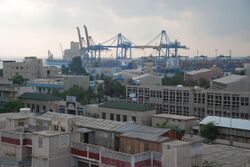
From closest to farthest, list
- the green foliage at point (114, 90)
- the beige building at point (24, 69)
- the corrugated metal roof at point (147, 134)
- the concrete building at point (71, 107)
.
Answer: the corrugated metal roof at point (147, 134), the concrete building at point (71, 107), the green foliage at point (114, 90), the beige building at point (24, 69)

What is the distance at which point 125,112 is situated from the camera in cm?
1599

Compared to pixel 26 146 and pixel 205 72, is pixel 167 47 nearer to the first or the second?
pixel 205 72

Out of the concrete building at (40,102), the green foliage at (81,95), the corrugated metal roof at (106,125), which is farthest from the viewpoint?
the green foliage at (81,95)

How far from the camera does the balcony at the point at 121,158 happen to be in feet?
24.6

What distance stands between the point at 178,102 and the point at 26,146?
39.2 ft

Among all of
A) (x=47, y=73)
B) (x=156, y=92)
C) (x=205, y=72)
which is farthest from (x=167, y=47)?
(x=156, y=92)

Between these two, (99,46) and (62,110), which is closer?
(62,110)

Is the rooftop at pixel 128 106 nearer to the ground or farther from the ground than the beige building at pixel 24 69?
nearer to the ground

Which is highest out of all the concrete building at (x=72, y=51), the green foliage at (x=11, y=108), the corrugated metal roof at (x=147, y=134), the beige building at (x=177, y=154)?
the concrete building at (x=72, y=51)

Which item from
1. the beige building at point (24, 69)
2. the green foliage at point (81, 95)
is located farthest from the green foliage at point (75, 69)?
the green foliage at point (81, 95)

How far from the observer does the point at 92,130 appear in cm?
957

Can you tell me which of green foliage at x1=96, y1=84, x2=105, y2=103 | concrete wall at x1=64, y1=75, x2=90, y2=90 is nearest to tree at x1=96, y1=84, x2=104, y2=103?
green foliage at x1=96, y1=84, x2=105, y2=103

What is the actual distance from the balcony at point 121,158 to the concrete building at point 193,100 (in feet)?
34.9

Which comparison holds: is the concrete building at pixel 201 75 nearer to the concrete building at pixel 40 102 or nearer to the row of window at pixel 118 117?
the concrete building at pixel 40 102
